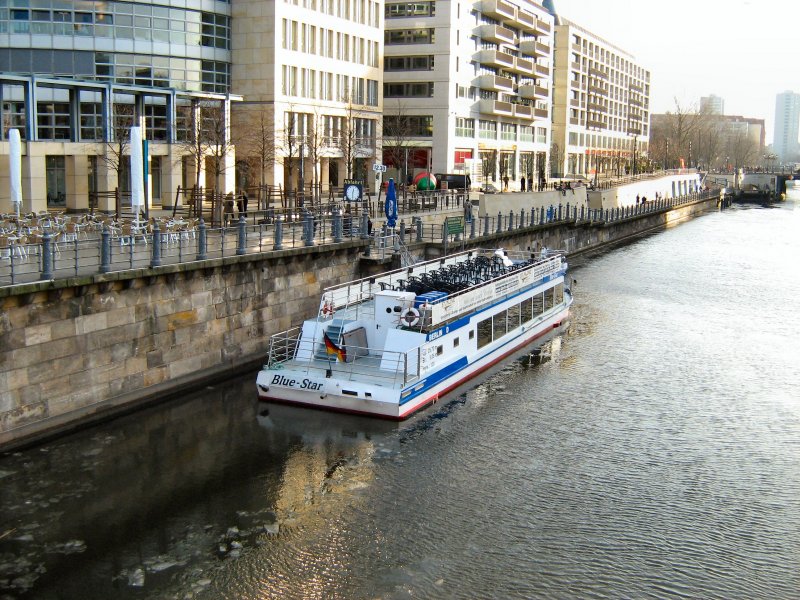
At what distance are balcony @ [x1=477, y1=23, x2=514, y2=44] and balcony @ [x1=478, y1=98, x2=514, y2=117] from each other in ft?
19.7

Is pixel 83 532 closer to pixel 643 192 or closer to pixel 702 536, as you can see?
pixel 702 536

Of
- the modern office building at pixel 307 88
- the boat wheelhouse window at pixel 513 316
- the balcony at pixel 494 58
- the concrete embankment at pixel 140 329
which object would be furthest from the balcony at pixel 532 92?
the boat wheelhouse window at pixel 513 316

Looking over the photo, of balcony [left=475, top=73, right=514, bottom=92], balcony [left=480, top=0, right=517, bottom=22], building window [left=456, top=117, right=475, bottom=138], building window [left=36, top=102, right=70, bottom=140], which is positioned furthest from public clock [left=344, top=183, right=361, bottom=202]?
balcony [left=480, top=0, right=517, bottom=22]

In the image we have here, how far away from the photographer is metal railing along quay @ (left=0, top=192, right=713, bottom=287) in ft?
78.7

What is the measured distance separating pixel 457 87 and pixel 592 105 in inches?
2334

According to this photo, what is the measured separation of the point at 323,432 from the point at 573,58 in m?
118

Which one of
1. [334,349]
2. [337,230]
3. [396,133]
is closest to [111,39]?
[337,230]

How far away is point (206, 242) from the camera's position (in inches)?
1168

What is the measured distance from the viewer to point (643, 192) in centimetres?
10275

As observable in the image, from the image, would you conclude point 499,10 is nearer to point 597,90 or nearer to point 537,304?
point 597,90

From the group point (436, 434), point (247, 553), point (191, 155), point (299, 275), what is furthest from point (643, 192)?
point (247, 553)

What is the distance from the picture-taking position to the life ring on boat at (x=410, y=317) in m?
27.1

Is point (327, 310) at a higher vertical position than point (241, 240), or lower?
lower

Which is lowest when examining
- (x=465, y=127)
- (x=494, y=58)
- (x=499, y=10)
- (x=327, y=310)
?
(x=327, y=310)
